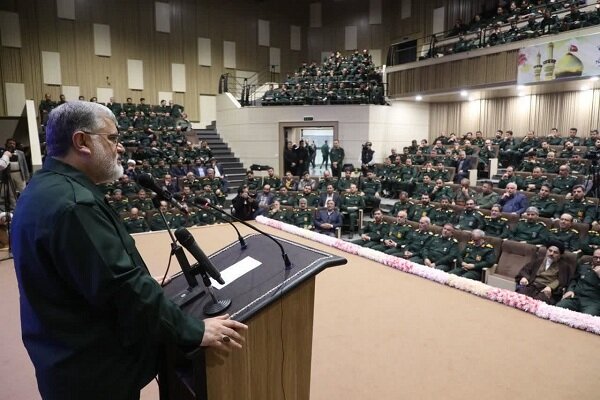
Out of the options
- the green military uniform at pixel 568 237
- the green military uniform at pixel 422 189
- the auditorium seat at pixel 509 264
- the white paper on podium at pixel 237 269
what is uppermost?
the white paper on podium at pixel 237 269

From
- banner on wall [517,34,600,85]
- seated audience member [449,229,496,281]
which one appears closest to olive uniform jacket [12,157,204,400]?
seated audience member [449,229,496,281]

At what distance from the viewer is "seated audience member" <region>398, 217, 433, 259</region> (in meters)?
5.40

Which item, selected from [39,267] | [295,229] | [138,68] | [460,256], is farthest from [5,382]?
[138,68]

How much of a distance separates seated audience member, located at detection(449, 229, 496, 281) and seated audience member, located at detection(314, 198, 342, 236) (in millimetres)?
2249

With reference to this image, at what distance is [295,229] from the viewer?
16.0 feet

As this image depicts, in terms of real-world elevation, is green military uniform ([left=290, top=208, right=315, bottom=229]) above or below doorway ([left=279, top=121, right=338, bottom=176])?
below

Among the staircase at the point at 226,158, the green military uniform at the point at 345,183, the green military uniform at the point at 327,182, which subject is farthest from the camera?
the staircase at the point at 226,158

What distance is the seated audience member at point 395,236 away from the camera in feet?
18.6

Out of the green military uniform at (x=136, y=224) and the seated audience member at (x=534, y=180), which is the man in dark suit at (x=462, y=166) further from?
the green military uniform at (x=136, y=224)

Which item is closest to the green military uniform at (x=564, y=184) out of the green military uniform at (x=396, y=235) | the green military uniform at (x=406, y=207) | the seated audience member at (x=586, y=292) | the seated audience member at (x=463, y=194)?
the seated audience member at (x=463, y=194)

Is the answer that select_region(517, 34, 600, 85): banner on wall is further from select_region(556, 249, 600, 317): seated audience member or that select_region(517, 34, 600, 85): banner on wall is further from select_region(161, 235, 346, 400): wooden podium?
select_region(161, 235, 346, 400): wooden podium

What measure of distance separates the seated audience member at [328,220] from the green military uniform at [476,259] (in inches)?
89.8

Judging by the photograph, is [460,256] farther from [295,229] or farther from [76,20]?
[76,20]

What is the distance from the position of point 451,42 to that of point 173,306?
13.0 m
